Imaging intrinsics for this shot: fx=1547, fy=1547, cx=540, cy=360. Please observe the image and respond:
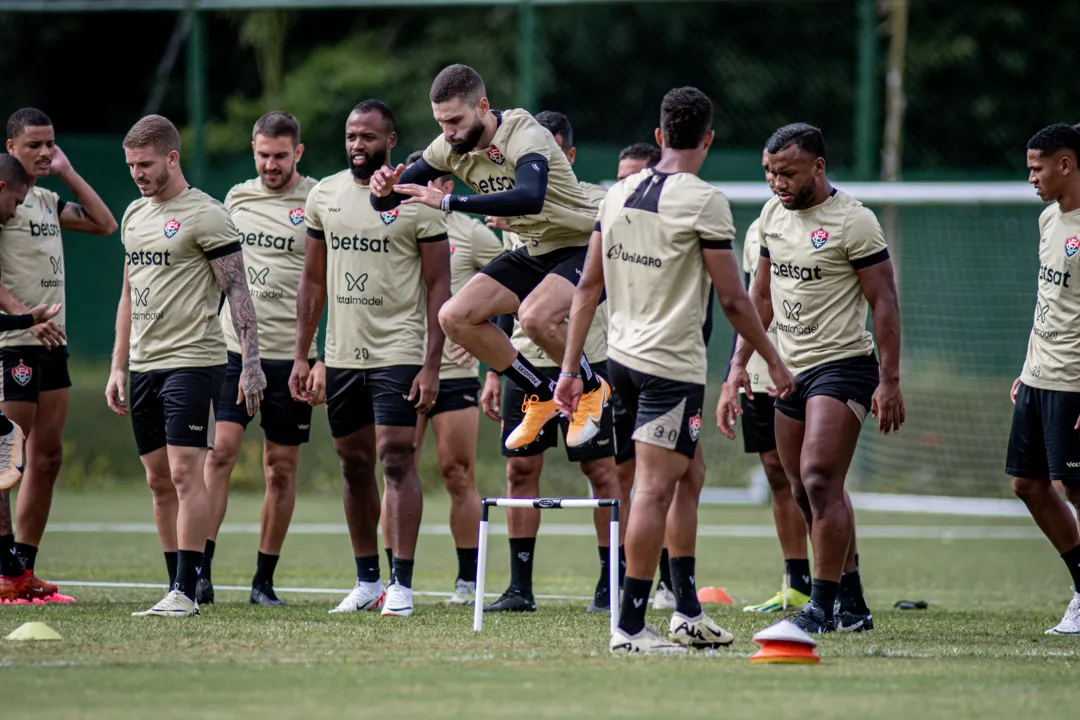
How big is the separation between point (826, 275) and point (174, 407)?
3655 mm

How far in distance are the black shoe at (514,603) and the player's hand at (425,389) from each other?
1303 mm

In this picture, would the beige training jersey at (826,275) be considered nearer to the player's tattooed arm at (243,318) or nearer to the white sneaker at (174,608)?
the player's tattooed arm at (243,318)

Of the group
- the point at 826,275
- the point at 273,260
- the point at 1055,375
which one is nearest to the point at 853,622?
the point at 1055,375

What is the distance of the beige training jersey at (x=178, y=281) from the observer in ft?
28.7

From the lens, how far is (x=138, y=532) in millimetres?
15023

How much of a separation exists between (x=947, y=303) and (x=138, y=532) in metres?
10.3

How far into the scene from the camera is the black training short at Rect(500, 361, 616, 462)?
938cm

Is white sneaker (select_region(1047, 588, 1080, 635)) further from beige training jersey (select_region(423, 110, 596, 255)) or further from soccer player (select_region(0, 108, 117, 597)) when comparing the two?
soccer player (select_region(0, 108, 117, 597))

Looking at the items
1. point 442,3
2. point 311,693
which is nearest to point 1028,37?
point 442,3

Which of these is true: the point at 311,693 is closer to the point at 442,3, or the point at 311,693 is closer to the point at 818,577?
the point at 818,577

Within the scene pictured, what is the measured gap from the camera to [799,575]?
961 cm

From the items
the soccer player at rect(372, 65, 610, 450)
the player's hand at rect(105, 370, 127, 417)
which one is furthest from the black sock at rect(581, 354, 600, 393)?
the player's hand at rect(105, 370, 127, 417)

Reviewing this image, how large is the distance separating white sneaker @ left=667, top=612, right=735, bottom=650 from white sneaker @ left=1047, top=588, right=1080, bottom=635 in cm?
221

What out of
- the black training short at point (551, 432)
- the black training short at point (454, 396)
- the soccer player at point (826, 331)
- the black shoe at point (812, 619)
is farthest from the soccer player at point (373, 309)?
the black shoe at point (812, 619)
